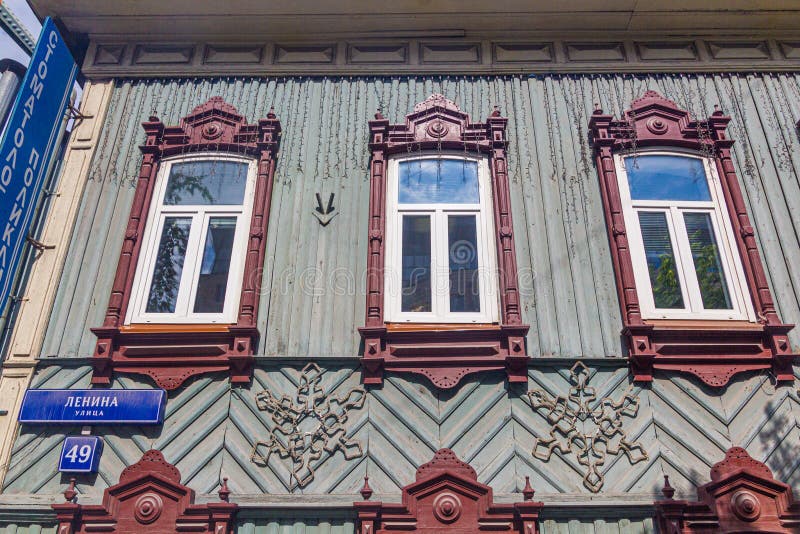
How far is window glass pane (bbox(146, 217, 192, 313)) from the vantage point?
5969mm

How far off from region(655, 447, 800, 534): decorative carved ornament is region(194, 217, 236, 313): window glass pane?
13.9ft

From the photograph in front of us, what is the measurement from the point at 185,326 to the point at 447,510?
113 inches

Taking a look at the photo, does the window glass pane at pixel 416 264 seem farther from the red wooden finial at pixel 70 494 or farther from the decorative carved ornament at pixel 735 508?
the red wooden finial at pixel 70 494

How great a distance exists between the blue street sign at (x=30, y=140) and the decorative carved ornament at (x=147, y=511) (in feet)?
6.69

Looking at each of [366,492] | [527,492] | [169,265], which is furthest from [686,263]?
[169,265]

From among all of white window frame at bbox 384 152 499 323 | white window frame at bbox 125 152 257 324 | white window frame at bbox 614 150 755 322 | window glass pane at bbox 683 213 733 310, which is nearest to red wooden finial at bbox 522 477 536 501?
white window frame at bbox 384 152 499 323

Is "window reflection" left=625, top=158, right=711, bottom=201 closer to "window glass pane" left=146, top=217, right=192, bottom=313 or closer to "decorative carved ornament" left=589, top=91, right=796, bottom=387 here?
"decorative carved ornament" left=589, top=91, right=796, bottom=387

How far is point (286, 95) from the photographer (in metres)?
7.14

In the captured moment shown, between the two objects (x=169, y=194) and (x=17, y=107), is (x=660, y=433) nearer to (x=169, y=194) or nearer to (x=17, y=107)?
(x=169, y=194)

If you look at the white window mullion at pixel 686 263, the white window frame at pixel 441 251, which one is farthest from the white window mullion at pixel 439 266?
the white window mullion at pixel 686 263

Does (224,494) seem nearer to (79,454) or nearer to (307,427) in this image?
(307,427)

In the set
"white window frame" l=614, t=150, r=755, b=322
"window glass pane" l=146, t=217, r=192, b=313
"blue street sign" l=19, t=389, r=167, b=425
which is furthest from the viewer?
"window glass pane" l=146, t=217, r=192, b=313

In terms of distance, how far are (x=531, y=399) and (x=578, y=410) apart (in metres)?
0.41

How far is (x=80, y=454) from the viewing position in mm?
5152
